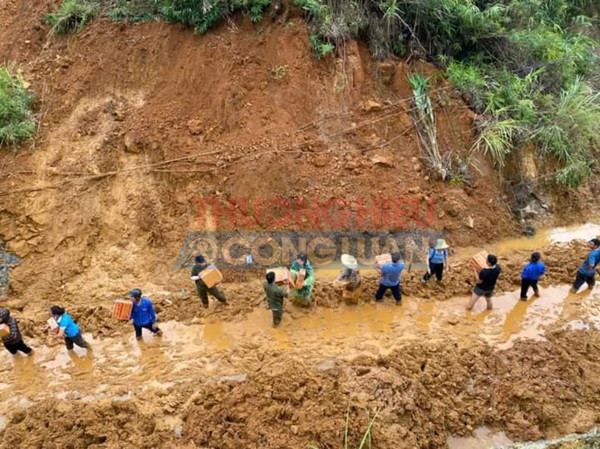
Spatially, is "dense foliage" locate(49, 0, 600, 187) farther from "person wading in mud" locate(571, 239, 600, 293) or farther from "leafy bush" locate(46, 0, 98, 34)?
"person wading in mud" locate(571, 239, 600, 293)

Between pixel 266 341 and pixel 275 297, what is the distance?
687 mm

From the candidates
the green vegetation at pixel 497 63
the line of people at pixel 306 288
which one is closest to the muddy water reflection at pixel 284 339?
the line of people at pixel 306 288

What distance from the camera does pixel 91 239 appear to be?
7156 millimetres

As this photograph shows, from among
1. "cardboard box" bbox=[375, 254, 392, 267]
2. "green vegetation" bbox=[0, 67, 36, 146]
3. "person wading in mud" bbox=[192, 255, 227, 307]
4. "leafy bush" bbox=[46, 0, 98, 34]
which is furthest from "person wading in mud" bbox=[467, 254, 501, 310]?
"leafy bush" bbox=[46, 0, 98, 34]

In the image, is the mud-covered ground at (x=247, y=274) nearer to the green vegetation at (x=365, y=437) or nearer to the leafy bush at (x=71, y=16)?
A: the green vegetation at (x=365, y=437)

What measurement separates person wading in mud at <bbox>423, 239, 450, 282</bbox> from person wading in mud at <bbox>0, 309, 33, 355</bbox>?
5.70 meters

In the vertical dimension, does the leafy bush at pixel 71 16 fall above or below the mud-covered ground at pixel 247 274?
above

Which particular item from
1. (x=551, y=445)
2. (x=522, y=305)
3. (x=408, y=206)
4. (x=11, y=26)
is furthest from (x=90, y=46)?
(x=551, y=445)

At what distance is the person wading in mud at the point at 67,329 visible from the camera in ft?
17.6

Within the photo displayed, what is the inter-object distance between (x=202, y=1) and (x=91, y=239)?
458 centimetres

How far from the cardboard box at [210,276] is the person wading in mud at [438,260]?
313 cm

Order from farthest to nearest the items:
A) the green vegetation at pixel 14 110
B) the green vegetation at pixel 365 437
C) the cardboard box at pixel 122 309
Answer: the green vegetation at pixel 14 110 < the cardboard box at pixel 122 309 < the green vegetation at pixel 365 437

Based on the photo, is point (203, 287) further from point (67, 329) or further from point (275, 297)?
point (67, 329)

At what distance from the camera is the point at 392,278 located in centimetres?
611
